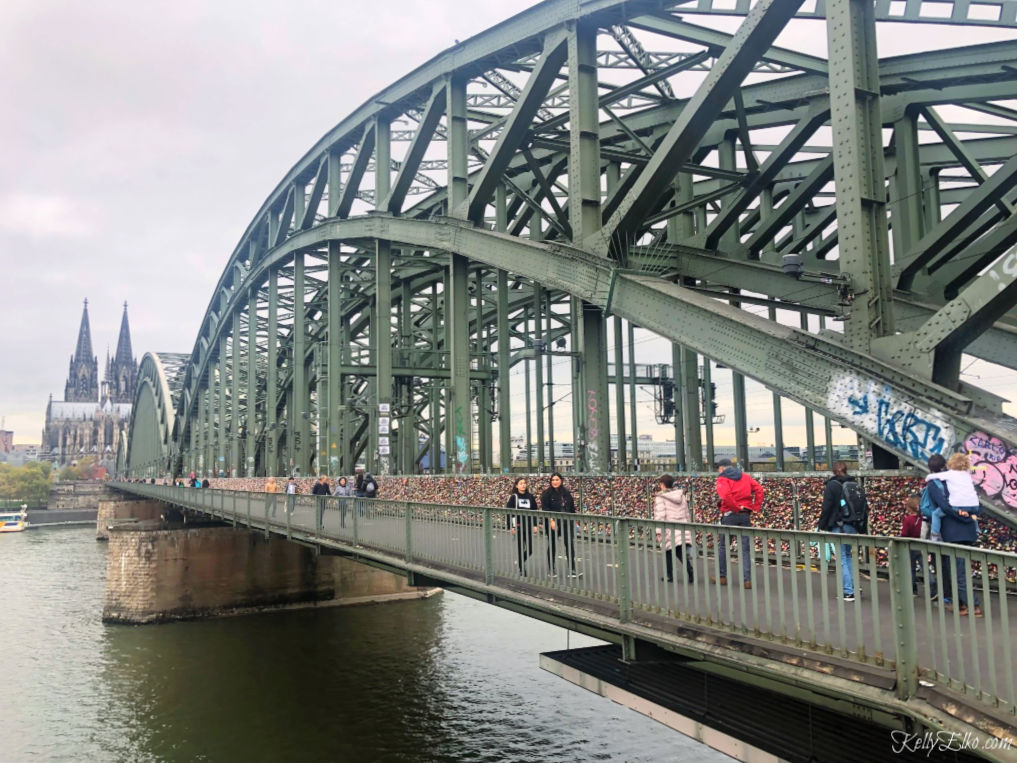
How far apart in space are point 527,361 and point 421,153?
2031 cm

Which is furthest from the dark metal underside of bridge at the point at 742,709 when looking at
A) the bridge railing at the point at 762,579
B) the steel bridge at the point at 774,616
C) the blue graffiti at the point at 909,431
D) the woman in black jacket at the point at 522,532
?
the blue graffiti at the point at 909,431

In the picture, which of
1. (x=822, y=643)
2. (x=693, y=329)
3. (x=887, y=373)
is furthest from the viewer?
(x=693, y=329)

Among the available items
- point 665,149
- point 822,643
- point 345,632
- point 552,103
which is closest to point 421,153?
point 552,103

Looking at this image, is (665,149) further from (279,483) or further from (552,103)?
(279,483)

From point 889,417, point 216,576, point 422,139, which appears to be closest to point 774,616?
point 889,417

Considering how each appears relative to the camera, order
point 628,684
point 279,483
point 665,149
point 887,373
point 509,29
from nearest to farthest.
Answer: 1. point 628,684
2. point 887,373
3. point 665,149
4. point 509,29
5. point 279,483

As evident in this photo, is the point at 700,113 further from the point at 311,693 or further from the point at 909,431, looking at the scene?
the point at 311,693

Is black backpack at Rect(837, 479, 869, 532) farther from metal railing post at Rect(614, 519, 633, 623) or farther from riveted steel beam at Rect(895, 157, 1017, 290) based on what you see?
riveted steel beam at Rect(895, 157, 1017, 290)

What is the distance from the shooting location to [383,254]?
1056 inches

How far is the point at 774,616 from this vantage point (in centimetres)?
657

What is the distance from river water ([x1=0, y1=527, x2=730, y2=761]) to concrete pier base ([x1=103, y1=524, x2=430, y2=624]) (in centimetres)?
82

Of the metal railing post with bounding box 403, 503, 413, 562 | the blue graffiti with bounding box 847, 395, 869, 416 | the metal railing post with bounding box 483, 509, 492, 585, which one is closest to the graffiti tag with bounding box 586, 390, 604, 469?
the metal railing post with bounding box 403, 503, 413, 562

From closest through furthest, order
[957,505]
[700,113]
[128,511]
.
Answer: [957,505] → [700,113] → [128,511]

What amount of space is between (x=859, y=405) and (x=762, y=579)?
2693 millimetres
